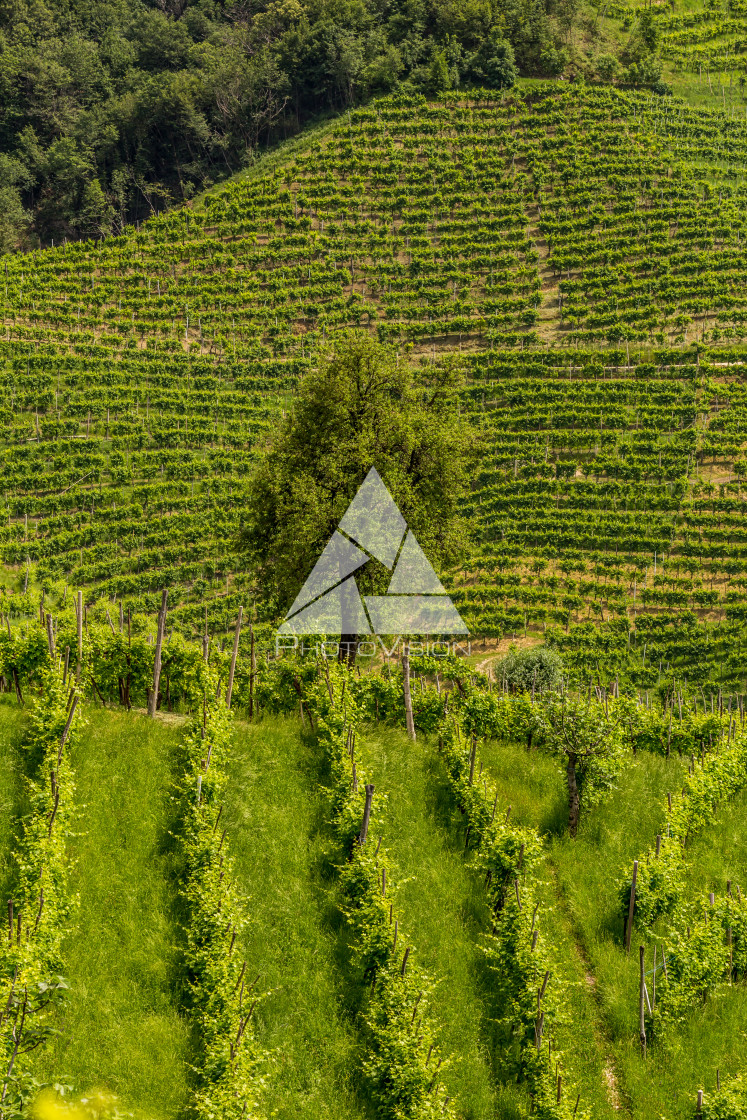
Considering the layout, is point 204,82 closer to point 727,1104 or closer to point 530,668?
point 530,668

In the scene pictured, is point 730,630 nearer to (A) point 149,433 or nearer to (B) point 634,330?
(B) point 634,330

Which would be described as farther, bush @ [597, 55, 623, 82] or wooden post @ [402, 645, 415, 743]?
bush @ [597, 55, 623, 82]

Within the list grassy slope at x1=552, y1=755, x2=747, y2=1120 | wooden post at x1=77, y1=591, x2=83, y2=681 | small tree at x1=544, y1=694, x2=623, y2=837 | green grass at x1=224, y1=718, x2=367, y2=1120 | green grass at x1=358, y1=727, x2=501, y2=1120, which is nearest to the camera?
green grass at x1=224, y1=718, x2=367, y2=1120

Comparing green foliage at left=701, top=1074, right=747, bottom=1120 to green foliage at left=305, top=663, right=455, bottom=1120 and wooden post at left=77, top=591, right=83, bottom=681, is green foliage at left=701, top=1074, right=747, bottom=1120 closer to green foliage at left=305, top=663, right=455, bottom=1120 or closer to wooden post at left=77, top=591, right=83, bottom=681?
green foliage at left=305, top=663, right=455, bottom=1120

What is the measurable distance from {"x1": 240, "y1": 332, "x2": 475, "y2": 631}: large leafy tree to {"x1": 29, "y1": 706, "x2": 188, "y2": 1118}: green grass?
6.15m

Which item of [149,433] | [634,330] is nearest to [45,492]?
[149,433]

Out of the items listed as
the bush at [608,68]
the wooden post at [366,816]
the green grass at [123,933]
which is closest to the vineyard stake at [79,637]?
the green grass at [123,933]

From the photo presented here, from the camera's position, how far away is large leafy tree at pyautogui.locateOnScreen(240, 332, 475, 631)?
21.0 metres

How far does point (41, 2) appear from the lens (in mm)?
84000

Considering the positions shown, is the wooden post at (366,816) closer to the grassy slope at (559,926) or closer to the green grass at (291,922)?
the green grass at (291,922)

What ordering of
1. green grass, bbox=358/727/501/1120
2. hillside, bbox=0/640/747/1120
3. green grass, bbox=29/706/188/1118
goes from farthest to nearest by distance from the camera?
1. green grass, bbox=358/727/501/1120
2. hillside, bbox=0/640/747/1120
3. green grass, bbox=29/706/188/1118

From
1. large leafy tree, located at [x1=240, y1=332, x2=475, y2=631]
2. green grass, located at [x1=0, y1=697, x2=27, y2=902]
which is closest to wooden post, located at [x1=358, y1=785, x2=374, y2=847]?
green grass, located at [x1=0, y1=697, x2=27, y2=902]

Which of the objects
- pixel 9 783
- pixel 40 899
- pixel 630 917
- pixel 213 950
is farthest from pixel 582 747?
pixel 9 783

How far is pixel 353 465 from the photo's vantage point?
21234mm
